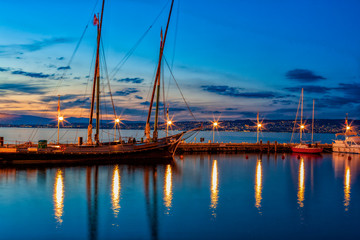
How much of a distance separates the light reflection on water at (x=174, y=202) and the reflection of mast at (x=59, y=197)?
99mm

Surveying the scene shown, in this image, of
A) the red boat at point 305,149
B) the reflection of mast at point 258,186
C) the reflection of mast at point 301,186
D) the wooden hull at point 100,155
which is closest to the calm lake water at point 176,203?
the reflection of mast at point 301,186

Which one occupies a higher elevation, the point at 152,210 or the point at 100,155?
the point at 100,155

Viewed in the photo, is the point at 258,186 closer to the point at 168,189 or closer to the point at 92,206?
the point at 168,189

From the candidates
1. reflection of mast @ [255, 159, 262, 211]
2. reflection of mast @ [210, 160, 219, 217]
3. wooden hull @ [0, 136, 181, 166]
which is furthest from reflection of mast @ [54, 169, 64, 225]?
reflection of mast @ [255, 159, 262, 211]

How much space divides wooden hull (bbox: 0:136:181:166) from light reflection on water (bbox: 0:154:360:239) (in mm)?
3476

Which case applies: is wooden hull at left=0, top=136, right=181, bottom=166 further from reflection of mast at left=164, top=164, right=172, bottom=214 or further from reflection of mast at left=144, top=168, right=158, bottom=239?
reflection of mast at left=144, top=168, right=158, bottom=239

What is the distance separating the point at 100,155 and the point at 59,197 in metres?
22.3

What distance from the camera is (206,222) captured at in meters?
26.1

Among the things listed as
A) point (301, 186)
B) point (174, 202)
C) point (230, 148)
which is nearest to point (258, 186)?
point (301, 186)

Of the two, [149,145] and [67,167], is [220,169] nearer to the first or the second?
[149,145]

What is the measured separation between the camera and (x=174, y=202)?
1265 inches

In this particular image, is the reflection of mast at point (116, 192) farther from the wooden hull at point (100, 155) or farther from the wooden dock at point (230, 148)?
the wooden dock at point (230, 148)

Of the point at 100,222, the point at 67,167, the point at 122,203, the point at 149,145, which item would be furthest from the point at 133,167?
the point at 100,222

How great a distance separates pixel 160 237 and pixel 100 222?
5.14 meters
